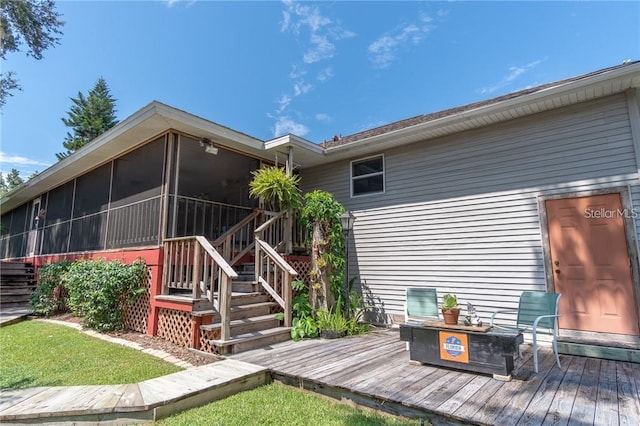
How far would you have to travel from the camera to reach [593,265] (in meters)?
4.57

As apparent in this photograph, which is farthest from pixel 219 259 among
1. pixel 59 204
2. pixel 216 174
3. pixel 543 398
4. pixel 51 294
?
pixel 59 204

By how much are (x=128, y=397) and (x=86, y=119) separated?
1143 inches

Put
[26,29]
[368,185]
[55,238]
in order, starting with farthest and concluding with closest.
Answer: [55,238] → [26,29] → [368,185]

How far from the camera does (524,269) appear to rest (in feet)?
16.6

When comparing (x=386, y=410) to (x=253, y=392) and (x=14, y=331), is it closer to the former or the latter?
(x=253, y=392)

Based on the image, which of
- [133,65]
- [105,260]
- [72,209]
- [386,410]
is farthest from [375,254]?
[133,65]

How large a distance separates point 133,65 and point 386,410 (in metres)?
13.5

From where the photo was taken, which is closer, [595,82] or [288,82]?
[595,82]

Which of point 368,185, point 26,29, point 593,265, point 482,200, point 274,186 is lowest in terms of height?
point 593,265

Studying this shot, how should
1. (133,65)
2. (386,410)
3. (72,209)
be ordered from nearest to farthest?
(386,410)
(72,209)
(133,65)

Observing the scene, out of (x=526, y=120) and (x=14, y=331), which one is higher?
(x=526, y=120)

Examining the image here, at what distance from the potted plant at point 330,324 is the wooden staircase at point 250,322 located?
610 mm

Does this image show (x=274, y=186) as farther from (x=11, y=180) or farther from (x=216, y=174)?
(x=11, y=180)

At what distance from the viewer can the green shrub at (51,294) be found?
7.50 m
